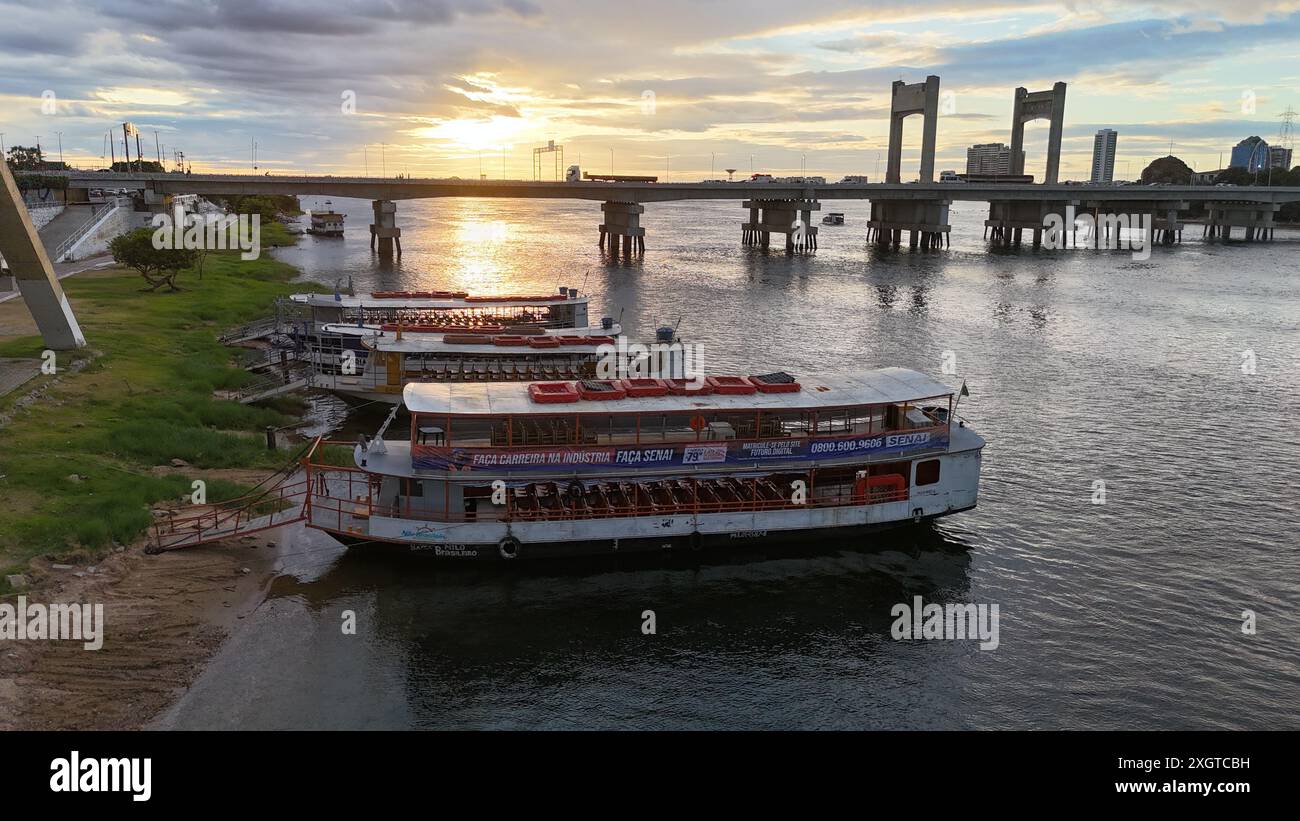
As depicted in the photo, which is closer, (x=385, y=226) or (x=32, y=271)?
(x=32, y=271)

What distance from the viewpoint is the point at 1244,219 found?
184 m

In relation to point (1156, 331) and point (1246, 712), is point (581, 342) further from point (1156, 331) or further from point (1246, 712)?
point (1156, 331)

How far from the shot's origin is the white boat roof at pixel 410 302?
6003 cm

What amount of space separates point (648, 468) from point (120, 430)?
21039 millimetres

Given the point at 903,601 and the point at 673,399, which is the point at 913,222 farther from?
the point at 903,601

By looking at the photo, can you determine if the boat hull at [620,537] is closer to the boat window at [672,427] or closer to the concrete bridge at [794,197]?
the boat window at [672,427]

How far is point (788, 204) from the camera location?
Answer: 15625cm

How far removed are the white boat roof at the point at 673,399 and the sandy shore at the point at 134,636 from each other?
24.8 ft

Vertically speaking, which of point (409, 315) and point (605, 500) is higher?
point (409, 315)

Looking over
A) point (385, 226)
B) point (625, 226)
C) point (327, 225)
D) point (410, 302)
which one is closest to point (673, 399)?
point (410, 302)

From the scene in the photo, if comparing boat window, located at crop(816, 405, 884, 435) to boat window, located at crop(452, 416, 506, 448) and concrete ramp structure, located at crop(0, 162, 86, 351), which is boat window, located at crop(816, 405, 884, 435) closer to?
boat window, located at crop(452, 416, 506, 448)

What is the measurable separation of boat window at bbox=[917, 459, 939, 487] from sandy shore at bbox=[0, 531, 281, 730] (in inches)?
885

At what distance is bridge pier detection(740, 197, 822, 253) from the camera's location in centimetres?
15338
